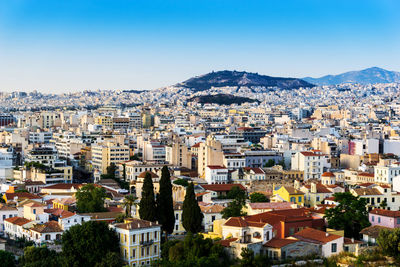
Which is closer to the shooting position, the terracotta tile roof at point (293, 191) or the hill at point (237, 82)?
the terracotta tile roof at point (293, 191)

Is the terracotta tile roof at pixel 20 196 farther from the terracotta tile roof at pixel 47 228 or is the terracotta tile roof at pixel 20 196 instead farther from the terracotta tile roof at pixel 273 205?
the terracotta tile roof at pixel 273 205

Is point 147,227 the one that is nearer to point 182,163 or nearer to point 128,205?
point 128,205

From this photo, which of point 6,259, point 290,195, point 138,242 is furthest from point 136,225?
point 290,195

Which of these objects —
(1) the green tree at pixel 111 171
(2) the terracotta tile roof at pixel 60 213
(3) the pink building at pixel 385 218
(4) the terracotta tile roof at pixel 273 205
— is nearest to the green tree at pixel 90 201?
(2) the terracotta tile roof at pixel 60 213

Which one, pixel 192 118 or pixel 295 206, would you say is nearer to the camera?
pixel 295 206

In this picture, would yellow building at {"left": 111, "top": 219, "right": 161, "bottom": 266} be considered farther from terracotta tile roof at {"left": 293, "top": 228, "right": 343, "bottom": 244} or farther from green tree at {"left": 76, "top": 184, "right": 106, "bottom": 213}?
green tree at {"left": 76, "top": 184, "right": 106, "bottom": 213}

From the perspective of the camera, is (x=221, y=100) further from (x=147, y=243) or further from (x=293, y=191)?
(x=147, y=243)

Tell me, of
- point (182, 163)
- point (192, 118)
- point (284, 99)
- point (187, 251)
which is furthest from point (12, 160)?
point (284, 99)

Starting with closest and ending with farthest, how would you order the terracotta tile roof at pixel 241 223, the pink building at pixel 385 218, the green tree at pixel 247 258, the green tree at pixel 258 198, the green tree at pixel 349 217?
the green tree at pixel 247 258 < the terracotta tile roof at pixel 241 223 < the green tree at pixel 349 217 < the pink building at pixel 385 218 < the green tree at pixel 258 198
